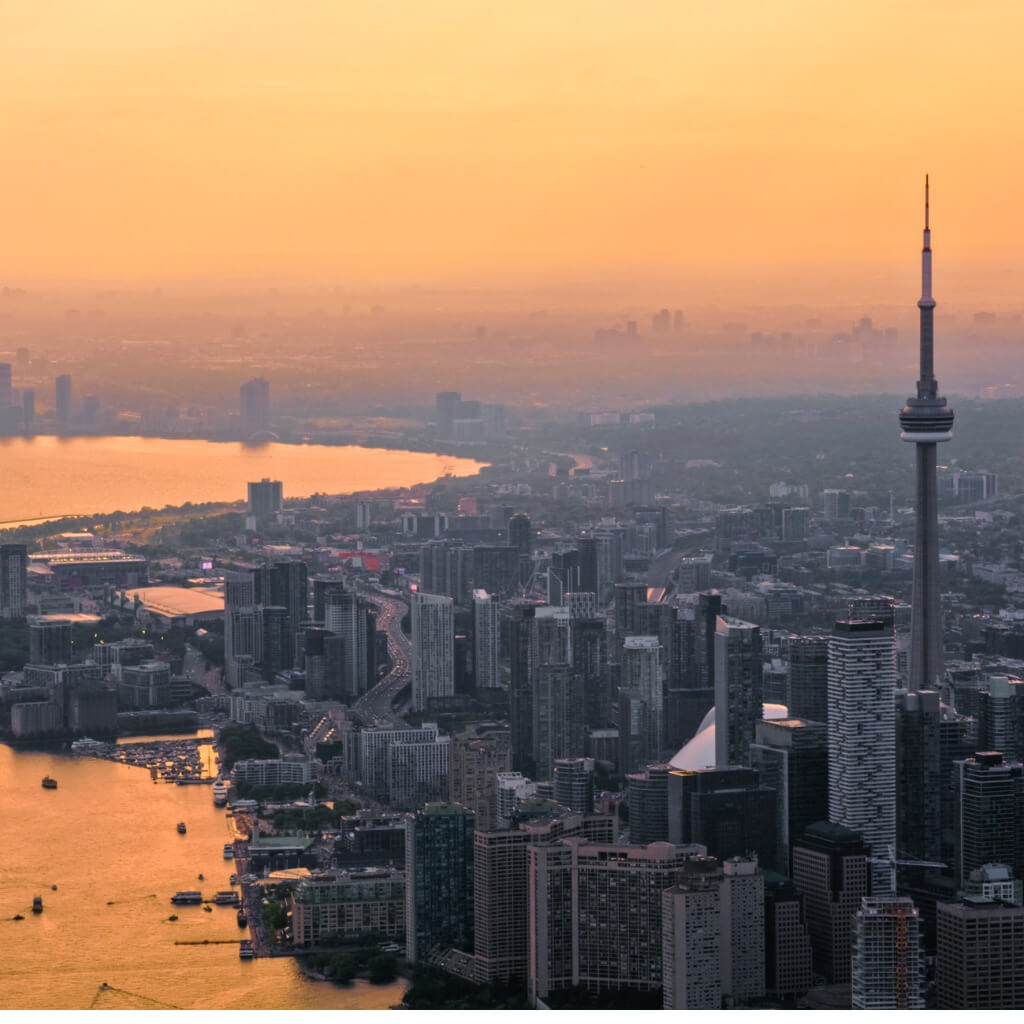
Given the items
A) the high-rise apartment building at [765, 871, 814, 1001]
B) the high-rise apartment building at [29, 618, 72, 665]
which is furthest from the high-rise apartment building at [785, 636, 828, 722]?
the high-rise apartment building at [29, 618, 72, 665]

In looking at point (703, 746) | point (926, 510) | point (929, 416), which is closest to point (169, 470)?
point (926, 510)

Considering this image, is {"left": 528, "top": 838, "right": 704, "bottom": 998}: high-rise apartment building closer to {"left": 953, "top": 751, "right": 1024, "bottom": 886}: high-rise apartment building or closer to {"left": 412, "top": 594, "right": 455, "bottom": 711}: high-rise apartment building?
{"left": 953, "top": 751, "right": 1024, "bottom": 886}: high-rise apartment building

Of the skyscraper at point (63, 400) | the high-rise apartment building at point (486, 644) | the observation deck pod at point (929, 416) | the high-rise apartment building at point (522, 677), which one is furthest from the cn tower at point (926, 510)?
the skyscraper at point (63, 400)

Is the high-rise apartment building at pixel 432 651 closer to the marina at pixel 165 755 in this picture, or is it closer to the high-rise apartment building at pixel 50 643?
the marina at pixel 165 755

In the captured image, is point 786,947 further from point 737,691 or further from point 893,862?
point 737,691

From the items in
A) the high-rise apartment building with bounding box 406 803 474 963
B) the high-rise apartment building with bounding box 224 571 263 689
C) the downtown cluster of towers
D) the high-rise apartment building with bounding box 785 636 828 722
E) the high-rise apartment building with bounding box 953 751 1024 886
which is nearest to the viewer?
the downtown cluster of towers

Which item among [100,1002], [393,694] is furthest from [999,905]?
[393,694]

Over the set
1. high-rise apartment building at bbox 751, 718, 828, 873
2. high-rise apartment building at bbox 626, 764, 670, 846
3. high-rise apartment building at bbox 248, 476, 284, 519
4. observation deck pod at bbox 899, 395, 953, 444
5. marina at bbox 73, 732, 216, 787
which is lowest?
marina at bbox 73, 732, 216, 787

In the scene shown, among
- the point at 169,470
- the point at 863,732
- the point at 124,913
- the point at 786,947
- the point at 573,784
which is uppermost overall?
the point at 169,470
